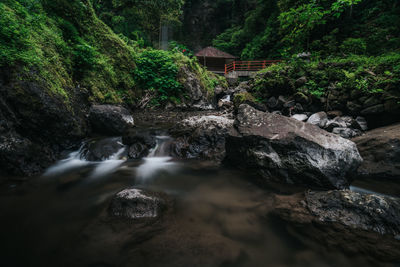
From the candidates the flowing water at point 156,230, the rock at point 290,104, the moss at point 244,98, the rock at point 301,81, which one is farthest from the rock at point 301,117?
the flowing water at point 156,230

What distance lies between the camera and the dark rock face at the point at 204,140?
4.31 meters

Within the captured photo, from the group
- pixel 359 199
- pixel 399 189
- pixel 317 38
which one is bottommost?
pixel 399 189

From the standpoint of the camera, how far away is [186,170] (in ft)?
12.2

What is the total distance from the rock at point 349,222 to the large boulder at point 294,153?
1.83 feet

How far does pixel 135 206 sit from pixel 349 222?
250cm

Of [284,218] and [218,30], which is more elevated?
[218,30]

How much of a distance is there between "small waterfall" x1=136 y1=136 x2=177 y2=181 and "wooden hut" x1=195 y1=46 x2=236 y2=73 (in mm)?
19459

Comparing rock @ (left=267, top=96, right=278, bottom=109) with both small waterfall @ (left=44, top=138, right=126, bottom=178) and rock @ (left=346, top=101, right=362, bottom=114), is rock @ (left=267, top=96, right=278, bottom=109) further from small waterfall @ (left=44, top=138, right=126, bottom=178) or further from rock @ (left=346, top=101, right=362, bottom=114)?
small waterfall @ (left=44, top=138, right=126, bottom=178)

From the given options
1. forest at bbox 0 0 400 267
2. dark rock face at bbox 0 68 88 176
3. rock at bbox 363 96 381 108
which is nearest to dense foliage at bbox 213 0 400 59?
forest at bbox 0 0 400 267

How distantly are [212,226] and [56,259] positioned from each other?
153cm

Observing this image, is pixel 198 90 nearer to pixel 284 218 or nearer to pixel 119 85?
pixel 119 85

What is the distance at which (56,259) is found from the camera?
63.6 inches

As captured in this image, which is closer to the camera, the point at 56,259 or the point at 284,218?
the point at 56,259

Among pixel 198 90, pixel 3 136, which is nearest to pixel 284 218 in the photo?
pixel 3 136
